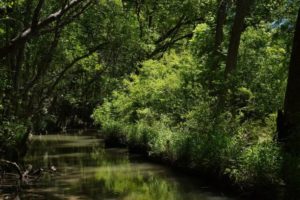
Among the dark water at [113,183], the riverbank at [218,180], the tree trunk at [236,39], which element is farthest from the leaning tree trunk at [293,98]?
the tree trunk at [236,39]

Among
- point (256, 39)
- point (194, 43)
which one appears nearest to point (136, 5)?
point (194, 43)

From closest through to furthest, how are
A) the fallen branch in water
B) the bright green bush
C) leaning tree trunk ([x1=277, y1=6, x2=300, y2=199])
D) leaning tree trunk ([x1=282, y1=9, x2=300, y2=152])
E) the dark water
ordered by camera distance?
1. leaning tree trunk ([x1=277, y1=6, x2=300, y2=199])
2. leaning tree trunk ([x1=282, y1=9, x2=300, y2=152])
3. the bright green bush
4. the dark water
5. the fallen branch in water

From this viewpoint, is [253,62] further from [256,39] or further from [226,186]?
[226,186]

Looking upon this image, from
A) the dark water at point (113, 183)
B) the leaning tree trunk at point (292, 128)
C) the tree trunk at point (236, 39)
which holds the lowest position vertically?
the dark water at point (113, 183)

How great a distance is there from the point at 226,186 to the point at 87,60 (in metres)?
20.0

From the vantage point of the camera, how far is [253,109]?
1825cm

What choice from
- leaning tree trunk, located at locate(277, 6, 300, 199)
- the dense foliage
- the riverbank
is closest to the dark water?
the riverbank

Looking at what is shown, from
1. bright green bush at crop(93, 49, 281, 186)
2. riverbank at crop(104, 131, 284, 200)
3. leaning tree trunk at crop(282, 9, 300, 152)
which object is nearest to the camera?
riverbank at crop(104, 131, 284, 200)

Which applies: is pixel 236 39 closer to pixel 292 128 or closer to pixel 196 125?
pixel 196 125

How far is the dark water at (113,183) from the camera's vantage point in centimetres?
1608

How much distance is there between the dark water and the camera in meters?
16.1

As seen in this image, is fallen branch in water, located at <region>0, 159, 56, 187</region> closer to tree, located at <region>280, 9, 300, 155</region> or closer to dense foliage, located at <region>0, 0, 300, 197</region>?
dense foliage, located at <region>0, 0, 300, 197</region>

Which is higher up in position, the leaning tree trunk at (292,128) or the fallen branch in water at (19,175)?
the leaning tree trunk at (292,128)

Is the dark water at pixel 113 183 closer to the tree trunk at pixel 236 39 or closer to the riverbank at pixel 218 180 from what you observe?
the riverbank at pixel 218 180
